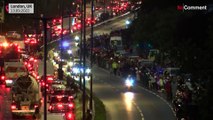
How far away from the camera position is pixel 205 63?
628 inches

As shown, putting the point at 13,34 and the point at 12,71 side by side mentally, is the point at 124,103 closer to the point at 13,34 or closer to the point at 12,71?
the point at 12,71

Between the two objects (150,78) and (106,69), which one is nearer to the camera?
(150,78)

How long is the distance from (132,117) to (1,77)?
18.2 metres

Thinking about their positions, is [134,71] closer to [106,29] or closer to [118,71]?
[118,71]

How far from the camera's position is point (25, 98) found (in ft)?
123

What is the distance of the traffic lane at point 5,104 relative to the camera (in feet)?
132

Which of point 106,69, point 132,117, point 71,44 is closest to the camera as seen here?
point 132,117

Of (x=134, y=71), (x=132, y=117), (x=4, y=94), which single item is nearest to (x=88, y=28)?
(x=134, y=71)

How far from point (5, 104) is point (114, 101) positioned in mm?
7582

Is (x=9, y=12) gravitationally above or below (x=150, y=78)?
above

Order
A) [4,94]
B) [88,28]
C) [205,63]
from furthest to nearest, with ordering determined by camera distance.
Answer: [88,28]
[4,94]
[205,63]

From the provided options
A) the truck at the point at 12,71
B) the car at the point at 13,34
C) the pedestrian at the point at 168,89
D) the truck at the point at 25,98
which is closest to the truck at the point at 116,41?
the car at the point at 13,34
